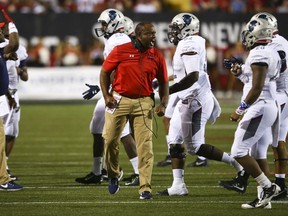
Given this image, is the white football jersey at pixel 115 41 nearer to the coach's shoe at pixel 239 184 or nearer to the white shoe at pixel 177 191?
the white shoe at pixel 177 191

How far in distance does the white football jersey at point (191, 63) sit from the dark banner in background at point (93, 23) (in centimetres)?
1364

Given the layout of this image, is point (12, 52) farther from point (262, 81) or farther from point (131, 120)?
point (262, 81)

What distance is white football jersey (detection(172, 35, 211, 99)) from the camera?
28.5 ft

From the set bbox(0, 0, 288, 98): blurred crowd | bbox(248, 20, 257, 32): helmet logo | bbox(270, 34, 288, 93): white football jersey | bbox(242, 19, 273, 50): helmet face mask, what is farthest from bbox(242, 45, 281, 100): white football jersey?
bbox(0, 0, 288, 98): blurred crowd

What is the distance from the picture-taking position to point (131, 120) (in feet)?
27.4

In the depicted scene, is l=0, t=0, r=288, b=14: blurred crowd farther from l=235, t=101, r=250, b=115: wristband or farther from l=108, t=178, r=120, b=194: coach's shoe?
l=235, t=101, r=250, b=115: wristband

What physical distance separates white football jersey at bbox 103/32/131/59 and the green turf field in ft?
4.68

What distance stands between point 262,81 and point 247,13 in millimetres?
15828

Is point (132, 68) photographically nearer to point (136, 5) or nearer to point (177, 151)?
point (177, 151)

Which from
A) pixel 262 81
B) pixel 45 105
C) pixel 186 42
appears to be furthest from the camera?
pixel 45 105

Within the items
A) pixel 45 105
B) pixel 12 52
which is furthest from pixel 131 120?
pixel 45 105

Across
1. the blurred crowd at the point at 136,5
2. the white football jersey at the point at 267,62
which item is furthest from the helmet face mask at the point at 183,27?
the blurred crowd at the point at 136,5

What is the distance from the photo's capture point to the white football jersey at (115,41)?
930 centimetres

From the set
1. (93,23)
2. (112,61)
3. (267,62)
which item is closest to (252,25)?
(267,62)
